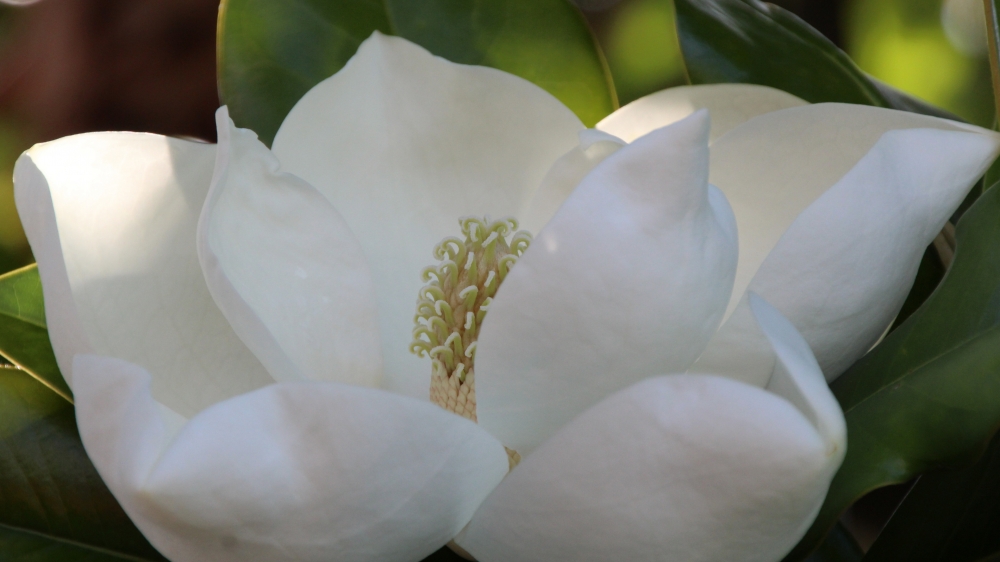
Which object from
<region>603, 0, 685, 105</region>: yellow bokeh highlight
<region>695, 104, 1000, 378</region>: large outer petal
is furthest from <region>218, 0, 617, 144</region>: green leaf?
<region>695, 104, 1000, 378</region>: large outer petal

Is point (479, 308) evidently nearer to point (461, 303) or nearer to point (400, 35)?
point (461, 303)

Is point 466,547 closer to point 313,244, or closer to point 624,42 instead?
point 313,244

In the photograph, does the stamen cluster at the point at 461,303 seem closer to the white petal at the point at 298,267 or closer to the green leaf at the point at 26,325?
the white petal at the point at 298,267

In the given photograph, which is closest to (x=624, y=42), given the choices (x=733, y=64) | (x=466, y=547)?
(x=733, y=64)

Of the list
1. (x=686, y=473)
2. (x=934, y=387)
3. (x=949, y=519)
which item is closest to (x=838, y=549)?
(x=949, y=519)

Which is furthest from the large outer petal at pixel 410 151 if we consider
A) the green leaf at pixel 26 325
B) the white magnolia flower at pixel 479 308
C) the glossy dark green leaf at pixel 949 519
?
the glossy dark green leaf at pixel 949 519

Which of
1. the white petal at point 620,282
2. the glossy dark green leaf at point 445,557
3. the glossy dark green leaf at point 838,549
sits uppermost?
the white petal at point 620,282
